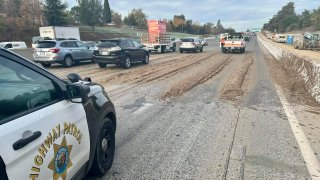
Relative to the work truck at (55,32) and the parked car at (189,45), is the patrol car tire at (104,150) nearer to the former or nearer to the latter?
the parked car at (189,45)

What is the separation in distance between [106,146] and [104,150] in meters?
0.07

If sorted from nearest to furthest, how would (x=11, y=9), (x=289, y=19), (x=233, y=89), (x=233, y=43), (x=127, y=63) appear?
(x=233, y=89) < (x=127, y=63) < (x=233, y=43) < (x=11, y=9) < (x=289, y=19)

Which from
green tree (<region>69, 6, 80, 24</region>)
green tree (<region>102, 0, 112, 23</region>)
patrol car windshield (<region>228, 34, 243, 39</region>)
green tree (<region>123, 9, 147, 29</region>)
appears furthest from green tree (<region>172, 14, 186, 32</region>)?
patrol car windshield (<region>228, 34, 243, 39</region>)

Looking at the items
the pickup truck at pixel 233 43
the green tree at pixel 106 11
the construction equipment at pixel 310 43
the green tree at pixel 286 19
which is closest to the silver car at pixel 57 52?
the pickup truck at pixel 233 43

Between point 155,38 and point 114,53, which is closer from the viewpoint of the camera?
point 114,53

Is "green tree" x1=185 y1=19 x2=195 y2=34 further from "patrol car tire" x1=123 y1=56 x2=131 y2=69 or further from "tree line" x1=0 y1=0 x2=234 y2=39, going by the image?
"patrol car tire" x1=123 y1=56 x2=131 y2=69

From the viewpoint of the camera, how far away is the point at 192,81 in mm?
12234

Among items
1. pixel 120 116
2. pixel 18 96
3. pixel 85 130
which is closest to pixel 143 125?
pixel 120 116

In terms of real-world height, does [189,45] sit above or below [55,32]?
below

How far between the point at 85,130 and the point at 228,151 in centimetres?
250

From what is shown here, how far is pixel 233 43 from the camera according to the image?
3025 centimetres

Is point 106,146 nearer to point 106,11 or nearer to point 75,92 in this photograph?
point 75,92

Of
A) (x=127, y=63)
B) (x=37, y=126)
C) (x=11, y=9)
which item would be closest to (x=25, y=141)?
(x=37, y=126)

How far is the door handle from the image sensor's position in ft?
6.76
